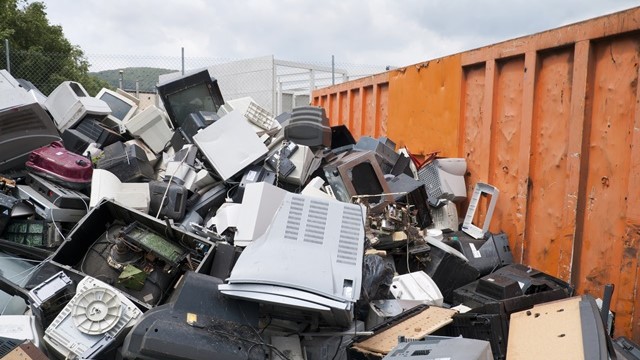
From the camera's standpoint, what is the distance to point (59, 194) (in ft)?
10.4

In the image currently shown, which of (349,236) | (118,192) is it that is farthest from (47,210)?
(349,236)

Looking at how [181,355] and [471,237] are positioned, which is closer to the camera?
[181,355]

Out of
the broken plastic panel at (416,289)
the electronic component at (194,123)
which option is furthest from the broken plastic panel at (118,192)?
the broken plastic panel at (416,289)

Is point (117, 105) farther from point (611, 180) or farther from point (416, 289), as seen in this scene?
point (611, 180)

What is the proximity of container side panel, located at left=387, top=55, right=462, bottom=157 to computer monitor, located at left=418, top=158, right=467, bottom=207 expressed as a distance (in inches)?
9.6

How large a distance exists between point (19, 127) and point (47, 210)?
3.13 feet

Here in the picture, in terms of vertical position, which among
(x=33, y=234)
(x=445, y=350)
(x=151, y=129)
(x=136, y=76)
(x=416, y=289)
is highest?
(x=136, y=76)

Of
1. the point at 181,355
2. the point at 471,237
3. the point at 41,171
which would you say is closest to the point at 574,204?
the point at 471,237

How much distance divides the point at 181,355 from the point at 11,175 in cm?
253

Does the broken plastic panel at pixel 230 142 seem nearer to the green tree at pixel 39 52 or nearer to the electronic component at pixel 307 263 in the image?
the electronic component at pixel 307 263

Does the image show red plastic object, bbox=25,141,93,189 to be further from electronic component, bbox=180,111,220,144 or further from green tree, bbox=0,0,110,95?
green tree, bbox=0,0,110,95

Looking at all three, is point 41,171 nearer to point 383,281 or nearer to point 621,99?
point 383,281

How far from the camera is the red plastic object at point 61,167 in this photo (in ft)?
11.1

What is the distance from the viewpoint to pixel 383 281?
2703 mm
